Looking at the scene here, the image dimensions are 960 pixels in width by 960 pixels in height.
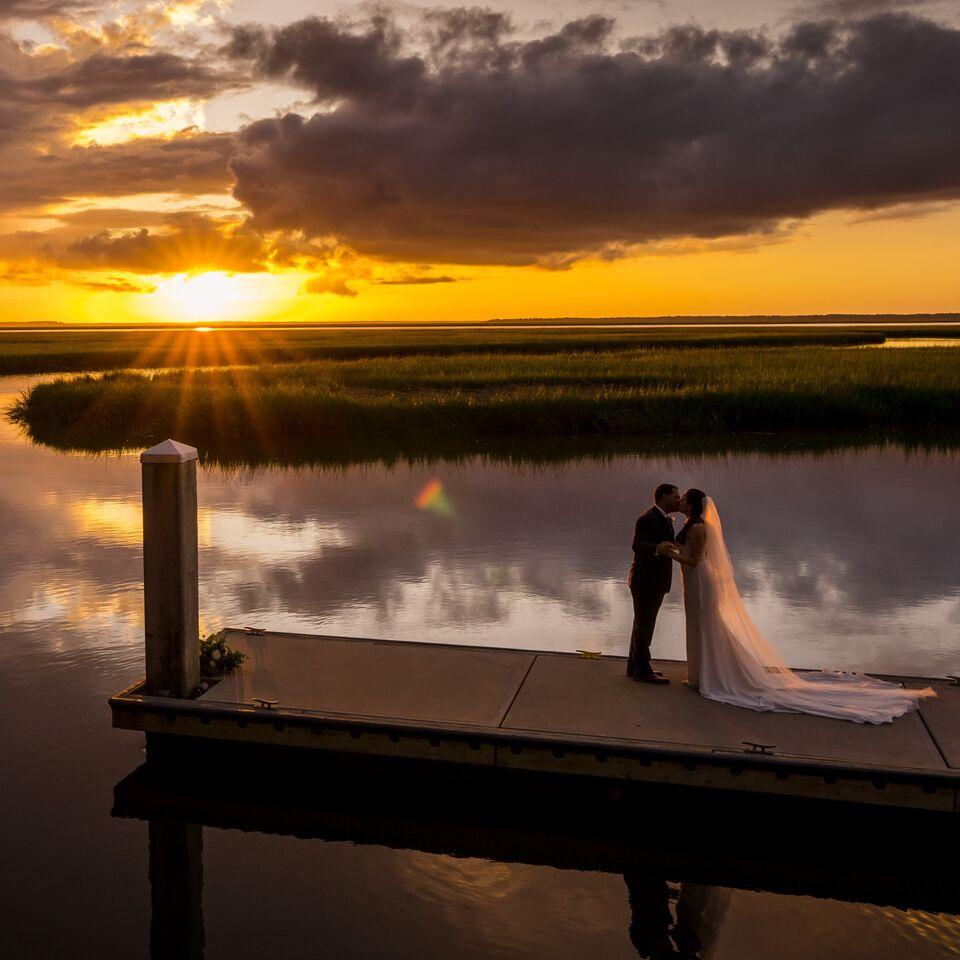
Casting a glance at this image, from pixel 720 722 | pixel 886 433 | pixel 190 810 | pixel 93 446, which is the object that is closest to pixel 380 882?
pixel 190 810

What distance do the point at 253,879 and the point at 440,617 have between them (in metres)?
6.65

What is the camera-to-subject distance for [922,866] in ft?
26.0

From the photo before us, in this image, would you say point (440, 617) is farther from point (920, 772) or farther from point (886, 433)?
point (886, 433)

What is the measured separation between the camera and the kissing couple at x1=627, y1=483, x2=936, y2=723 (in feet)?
30.2

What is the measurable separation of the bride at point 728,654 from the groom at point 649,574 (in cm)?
16

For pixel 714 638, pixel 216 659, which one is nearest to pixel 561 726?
pixel 714 638

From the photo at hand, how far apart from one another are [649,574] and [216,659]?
410 cm

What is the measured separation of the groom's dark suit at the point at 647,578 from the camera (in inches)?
379

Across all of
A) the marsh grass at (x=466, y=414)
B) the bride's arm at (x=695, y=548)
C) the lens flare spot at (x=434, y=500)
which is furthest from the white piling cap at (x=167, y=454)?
the marsh grass at (x=466, y=414)

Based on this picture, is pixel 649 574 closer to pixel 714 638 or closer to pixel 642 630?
pixel 642 630

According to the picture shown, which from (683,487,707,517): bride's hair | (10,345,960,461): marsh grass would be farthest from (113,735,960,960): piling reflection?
(10,345,960,461): marsh grass

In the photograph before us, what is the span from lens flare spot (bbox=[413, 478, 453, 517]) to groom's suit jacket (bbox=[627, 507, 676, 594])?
40.5 ft

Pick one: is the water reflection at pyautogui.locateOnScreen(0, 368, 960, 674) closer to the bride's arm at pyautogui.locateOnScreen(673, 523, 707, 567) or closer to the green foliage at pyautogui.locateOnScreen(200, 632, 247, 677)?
the bride's arm at pyautogui.locateOnScreen(673, 523, 707, 567)

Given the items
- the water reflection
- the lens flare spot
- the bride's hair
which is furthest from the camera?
the lens flare spot
